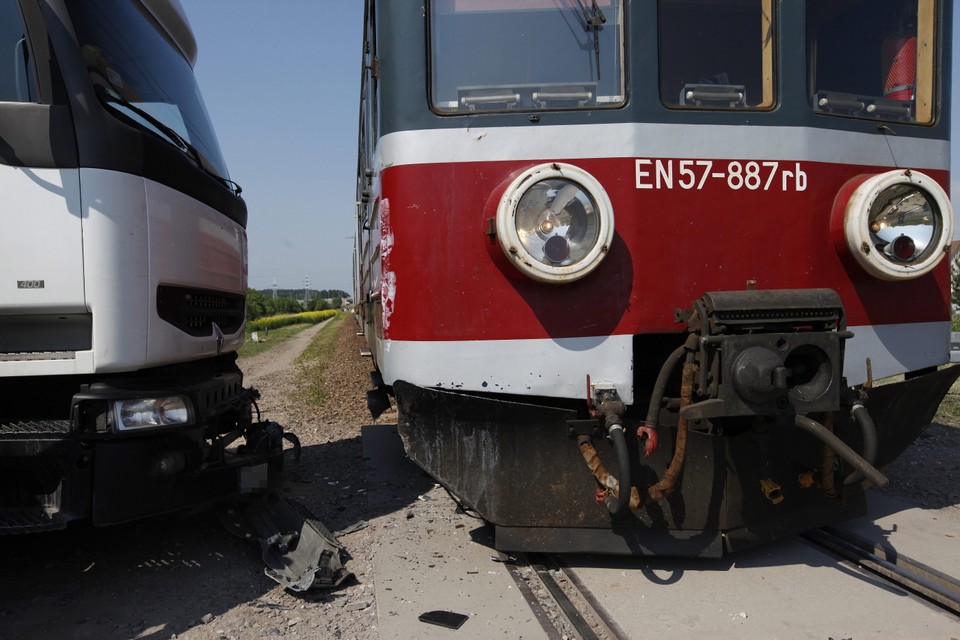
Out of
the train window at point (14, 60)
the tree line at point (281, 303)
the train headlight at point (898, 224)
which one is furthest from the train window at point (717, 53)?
the tree line at point (281, 303)

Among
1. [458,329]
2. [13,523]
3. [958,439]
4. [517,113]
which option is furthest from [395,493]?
[958,439]

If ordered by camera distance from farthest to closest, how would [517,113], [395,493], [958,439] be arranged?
[958,439]
[395,493]
[517,113]

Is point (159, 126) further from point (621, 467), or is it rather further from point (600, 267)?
point (621, 467)

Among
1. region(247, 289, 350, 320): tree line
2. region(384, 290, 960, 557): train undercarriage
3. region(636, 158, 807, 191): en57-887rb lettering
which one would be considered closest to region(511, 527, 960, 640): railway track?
region(384, 290, 960, 557): train undercarriage

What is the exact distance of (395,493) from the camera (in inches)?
187

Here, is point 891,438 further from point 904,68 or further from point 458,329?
point 458,329

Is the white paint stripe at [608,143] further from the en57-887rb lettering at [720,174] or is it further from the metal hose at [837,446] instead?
the metal hose at [837,446]

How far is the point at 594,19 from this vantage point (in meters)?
3.15

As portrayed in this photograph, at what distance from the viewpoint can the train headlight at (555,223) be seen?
2898 millimetres

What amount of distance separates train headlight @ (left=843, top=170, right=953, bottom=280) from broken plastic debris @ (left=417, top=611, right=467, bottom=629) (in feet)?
7.58

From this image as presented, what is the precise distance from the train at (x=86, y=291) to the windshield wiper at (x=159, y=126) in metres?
0.02

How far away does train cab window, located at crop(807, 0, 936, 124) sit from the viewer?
344cm

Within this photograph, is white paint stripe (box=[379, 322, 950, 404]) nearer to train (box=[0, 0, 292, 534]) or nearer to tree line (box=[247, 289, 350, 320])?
train (box=[0, 0, 292, 534])

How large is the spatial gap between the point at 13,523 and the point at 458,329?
6.20 ft
